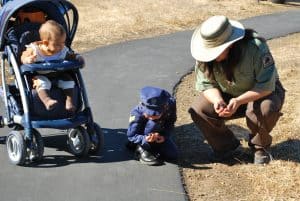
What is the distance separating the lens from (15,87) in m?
5.34

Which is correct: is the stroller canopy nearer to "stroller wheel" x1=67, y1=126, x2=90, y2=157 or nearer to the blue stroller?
the blue stroller

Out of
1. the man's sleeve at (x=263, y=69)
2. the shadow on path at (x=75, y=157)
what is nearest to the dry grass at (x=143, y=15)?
the shadow on path at (x=75, y=157)

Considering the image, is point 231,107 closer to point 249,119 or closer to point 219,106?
point 219,106

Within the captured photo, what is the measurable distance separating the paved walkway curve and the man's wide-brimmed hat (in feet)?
3.18

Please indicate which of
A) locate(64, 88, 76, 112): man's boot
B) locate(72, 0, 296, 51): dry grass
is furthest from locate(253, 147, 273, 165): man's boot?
locate(72, 0, 296, 51): dry grass

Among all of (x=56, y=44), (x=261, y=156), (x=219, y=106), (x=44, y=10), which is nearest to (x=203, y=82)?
(x=219, y=106)

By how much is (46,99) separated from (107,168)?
753 mm

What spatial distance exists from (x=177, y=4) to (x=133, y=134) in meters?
9.39

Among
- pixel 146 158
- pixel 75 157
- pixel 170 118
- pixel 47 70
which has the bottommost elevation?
pixel 75 157

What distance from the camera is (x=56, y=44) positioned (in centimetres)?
504

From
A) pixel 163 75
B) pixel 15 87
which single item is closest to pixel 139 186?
pixel 15 87

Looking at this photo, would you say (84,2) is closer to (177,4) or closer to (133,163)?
(177,4)

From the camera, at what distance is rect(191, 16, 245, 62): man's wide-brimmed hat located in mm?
4547

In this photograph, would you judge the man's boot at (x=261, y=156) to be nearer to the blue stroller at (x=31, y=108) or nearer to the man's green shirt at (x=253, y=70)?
the man's green shirt at (x=253, y=70)
